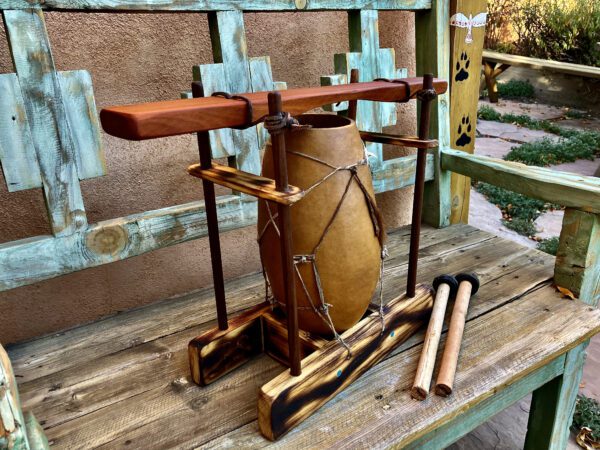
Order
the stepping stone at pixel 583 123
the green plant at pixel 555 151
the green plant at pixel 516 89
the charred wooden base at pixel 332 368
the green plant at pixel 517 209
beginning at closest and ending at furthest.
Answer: the charred wooden base at pixel 332 368
the green plant at pixel 517 209
the green plant at pixel 555 151
the stepping stone at pixel 583 123
the green plant at pixel 516 89

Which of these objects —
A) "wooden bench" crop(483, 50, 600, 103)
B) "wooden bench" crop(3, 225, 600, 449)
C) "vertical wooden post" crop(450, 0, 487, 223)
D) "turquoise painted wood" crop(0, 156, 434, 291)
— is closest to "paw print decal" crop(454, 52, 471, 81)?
"vertical wooden post" crop(450, 0, 487, 223)

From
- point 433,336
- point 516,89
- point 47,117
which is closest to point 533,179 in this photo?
point 433,336

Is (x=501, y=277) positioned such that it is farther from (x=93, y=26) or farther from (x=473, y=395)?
(x=93, y=26)

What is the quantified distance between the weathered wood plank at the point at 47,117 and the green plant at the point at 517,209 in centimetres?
318

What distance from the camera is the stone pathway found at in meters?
1.88

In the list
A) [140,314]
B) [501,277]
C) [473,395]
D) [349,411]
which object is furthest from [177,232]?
[501,277]

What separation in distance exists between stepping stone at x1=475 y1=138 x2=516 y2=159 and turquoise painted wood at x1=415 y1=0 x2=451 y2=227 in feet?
11.0

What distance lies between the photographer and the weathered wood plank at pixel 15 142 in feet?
3.30

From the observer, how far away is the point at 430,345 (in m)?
Answer: 1.07

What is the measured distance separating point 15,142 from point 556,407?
1495 mm

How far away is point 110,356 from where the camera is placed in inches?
45.0

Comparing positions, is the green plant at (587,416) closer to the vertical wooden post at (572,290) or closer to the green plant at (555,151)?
the vertical wooden post at (572,290)

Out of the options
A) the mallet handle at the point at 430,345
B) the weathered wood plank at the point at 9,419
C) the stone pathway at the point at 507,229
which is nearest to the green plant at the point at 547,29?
the stone pathway at the point at 507,229

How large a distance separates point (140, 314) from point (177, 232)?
0.24 meters
